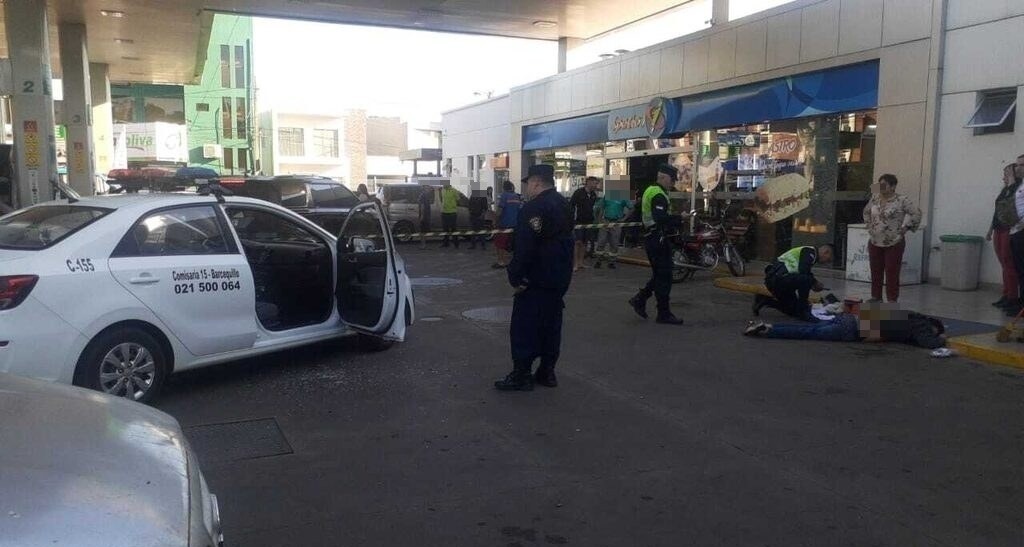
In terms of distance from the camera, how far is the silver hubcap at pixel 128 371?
5641mm

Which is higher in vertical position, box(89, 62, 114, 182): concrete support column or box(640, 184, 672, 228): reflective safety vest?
box(89, 62, 114, 182): concrete support column

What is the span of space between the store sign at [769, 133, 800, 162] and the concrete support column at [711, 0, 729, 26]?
3100 mm

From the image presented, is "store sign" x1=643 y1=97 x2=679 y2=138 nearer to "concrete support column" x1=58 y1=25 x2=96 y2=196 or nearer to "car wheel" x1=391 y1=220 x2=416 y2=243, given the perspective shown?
"car wheel" x1=391 y1=220 x2=416 y2=243

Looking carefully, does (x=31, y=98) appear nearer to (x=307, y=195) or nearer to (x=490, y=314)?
(x=307, y=195)

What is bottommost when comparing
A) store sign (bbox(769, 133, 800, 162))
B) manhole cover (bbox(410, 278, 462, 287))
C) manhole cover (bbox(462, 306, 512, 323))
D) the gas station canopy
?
manhole cover (bbox(410, 278, 462, 287))

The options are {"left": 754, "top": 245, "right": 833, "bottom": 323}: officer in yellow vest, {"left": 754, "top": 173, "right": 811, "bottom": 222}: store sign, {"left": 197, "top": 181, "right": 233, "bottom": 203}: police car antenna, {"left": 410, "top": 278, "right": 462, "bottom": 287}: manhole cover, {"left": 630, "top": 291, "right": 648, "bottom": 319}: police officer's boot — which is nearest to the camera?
{"left": 197, "top": 181, "right": 233, "bottom": 203}: police car antenna

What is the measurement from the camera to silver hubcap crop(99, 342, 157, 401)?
18.5 ft

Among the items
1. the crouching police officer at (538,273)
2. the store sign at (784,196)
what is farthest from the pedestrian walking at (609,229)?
the crouching police officer at (538,273)

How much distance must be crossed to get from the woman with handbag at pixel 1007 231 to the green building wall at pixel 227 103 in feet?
157

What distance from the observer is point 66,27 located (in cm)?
2147

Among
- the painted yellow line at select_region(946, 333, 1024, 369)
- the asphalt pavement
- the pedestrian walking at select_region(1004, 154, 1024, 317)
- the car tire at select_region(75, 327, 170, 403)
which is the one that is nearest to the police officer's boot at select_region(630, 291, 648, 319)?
the asphalt pavement

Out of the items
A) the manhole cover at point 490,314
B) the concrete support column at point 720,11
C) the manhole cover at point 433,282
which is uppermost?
the concrete support column at point 720,11

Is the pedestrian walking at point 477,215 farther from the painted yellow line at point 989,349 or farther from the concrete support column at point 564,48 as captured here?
the painted yellow line at point 989,349

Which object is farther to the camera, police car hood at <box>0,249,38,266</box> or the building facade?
the building facade
